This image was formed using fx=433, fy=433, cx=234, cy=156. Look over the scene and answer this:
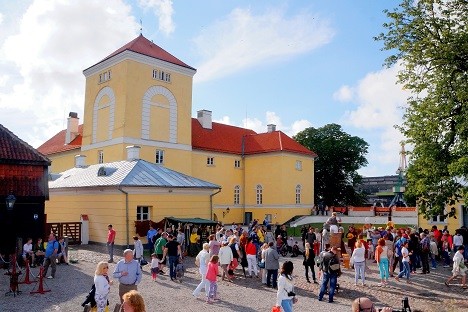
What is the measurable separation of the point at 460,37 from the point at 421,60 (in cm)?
173

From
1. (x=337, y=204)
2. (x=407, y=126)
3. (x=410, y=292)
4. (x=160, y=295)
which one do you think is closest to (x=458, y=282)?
(x=410, y=292)

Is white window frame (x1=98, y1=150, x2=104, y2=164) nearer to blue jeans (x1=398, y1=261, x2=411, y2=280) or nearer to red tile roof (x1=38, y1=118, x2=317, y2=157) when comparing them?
red tile roof (x1=38, y1=118, x2=317, y2=157)

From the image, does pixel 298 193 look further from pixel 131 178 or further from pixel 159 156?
pixel 131 178

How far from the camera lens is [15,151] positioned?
1945 centimetres

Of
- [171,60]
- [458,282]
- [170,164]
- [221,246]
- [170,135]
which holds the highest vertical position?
[171,60]

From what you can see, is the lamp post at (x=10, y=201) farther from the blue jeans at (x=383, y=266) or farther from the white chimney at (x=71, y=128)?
the white chimney at (x=71, y=128)

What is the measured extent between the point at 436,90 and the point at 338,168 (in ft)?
122

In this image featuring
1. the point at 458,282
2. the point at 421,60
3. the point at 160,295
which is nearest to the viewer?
the point at 160,295

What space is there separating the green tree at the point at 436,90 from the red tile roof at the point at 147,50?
2411cm

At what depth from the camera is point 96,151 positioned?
4000 centimetres

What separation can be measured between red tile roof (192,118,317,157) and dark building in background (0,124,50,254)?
919 inches

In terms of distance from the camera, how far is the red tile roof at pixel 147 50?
38.2m

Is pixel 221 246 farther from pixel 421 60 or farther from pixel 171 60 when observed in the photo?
pixel 171 60

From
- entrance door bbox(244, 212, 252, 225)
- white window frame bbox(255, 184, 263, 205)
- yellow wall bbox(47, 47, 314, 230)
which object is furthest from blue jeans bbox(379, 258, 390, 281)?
entrance door bbox(244, 212, 252, 225)
